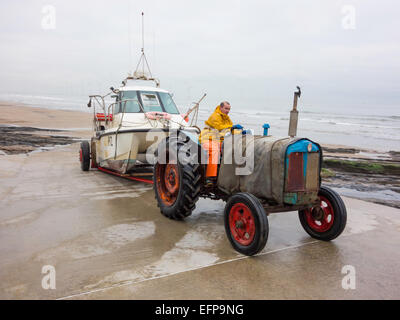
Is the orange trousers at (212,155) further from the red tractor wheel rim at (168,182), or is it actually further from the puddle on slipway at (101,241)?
the puddle on slipway at (101,241)

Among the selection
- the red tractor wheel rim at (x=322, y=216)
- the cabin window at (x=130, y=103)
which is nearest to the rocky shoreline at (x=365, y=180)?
the red tractor wheel rim at (x=322, y=216)

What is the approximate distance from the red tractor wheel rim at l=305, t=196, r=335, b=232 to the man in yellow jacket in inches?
56.5

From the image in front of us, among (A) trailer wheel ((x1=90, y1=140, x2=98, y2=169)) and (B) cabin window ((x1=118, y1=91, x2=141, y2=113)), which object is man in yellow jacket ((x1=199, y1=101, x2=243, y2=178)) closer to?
(B) cabin window ((x1=118, y1=91, x2=141, y2=113))

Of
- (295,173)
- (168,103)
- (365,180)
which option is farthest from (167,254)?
(365,180)

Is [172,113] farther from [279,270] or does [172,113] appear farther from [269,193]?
[279,270]

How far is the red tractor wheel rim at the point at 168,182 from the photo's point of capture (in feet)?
16.0

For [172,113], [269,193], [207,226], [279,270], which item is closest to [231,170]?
[269,193]

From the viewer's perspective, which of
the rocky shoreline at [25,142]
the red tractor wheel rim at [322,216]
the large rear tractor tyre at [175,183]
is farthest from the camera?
the rocky shoreline at [25,142]

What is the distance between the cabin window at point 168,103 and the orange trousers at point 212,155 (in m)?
3.28

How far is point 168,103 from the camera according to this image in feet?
25.4

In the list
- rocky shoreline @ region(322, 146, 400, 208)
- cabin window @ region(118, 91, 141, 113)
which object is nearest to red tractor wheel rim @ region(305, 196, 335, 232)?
rocky shoreline @ region(322, 146, 400, 208)

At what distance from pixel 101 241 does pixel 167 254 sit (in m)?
0.92

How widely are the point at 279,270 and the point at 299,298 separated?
507 millimetres

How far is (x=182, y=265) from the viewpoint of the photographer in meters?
3.37
